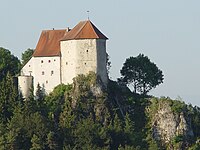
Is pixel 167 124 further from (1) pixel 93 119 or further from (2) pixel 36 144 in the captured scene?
(2) pixel 36 144

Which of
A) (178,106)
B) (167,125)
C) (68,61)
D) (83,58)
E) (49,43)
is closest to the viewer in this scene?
(83,58)

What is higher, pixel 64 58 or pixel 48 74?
pixel 64 58

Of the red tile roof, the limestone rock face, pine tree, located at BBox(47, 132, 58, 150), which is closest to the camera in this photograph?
pine tree, located at BBox(47, 132, 58, 150)

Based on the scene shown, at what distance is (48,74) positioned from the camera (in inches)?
5305

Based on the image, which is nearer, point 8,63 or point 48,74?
point 48,74

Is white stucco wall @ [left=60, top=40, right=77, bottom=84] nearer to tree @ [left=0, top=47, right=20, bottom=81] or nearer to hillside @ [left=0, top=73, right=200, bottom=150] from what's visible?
hillside @ [left=0, top=73, right=200, bottom=150]

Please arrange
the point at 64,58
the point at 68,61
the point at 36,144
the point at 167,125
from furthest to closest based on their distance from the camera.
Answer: the point at 167,125, the point at 64,58, the point at 68,61, the point at 36,144

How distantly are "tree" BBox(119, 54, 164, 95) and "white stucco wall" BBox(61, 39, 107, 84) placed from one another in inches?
289

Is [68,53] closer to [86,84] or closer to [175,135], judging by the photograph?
[86,84]

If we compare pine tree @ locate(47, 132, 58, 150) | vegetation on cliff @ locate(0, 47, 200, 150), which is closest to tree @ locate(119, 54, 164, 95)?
vegetation on cliff @ locate(0, 47, 200, 150)

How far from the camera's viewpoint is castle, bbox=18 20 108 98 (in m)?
133

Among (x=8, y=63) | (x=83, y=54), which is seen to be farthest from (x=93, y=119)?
(x=8, y=63)

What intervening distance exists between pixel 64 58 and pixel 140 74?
399 inches

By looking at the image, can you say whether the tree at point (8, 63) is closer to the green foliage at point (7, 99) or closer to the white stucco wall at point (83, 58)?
the green foliage at point (7, 99)
